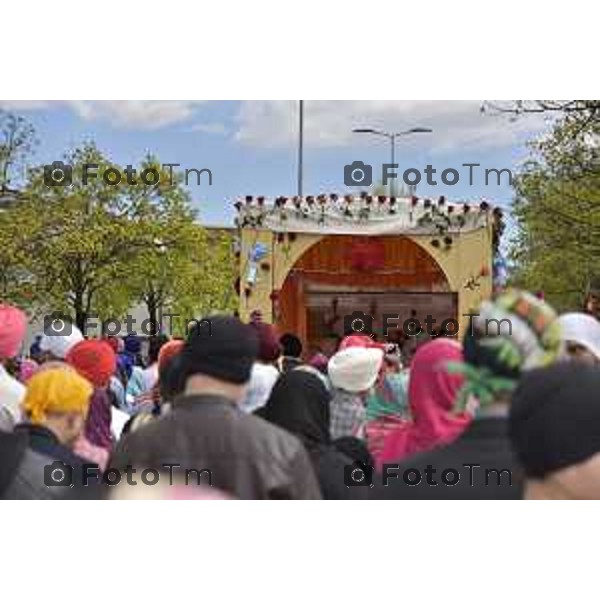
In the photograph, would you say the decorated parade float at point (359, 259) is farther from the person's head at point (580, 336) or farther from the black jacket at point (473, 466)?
the black jacket at point (473, 466)

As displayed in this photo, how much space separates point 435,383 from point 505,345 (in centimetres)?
20

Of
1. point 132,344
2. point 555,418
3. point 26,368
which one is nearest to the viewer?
point 555,418

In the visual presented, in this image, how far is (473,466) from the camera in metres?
2.48

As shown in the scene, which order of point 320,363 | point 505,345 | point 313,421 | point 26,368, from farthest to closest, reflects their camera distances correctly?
point 320,363
point 26,368
point 313,421
point 505,345

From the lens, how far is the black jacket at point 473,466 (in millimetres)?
2457

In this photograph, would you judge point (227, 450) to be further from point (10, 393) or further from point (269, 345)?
point (10, 393)

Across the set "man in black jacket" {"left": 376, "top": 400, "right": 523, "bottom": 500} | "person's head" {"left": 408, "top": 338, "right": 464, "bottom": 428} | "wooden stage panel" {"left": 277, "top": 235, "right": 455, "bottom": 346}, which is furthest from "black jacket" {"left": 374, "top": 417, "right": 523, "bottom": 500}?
"wooden stage panel" {"left": 277, "top": 235, "right": 455, "bottom": 346}

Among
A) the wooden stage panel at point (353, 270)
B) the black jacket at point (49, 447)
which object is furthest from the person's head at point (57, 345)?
the wooden stage panel at point (353, 270)

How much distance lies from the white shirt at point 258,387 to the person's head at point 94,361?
63 cm

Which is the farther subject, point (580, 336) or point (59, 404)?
point (580, 336)

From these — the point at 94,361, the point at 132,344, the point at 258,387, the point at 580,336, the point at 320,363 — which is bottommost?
the point at 320,363

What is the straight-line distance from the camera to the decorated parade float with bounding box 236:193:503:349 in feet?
17.3

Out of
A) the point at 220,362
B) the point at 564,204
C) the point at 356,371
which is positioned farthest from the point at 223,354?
the point at 564,204
